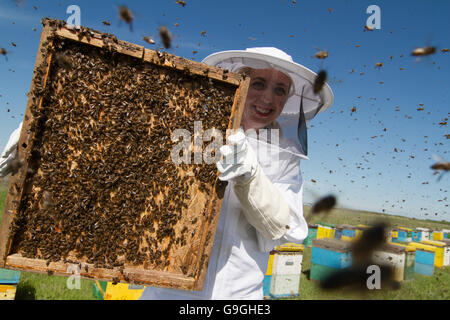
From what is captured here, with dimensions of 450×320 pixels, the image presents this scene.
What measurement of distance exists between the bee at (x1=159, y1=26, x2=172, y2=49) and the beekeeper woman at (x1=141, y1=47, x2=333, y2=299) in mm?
715

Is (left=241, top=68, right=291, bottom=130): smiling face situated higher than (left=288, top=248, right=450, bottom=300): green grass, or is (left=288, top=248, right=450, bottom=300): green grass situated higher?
(left=241, top=68, right=291, bottom=130): smiling face

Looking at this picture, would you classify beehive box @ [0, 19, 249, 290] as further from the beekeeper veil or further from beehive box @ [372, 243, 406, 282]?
beehive box @ [372, 243, 406, 282]

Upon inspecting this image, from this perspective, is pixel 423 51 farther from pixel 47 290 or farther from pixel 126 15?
pixel 47 290

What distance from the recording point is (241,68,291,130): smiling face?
3.02 metres

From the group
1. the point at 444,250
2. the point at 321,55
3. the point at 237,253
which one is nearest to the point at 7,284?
the point at 237,253

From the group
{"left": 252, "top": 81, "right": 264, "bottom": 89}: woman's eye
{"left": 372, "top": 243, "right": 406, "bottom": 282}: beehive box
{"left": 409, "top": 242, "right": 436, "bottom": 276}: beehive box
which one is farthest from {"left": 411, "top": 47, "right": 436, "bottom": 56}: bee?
{"left": 409, "top": 242, "right": 436, "bottom": 276}: beehive box

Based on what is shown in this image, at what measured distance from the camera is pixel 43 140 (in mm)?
2238

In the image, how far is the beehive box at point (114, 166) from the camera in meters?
2.21

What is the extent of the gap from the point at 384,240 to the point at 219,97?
92.1 inches

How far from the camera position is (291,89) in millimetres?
3469

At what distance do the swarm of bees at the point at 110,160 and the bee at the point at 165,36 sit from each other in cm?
37

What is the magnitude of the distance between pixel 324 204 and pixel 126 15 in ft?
8.43

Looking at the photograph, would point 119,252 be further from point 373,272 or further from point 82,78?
point 373,272
